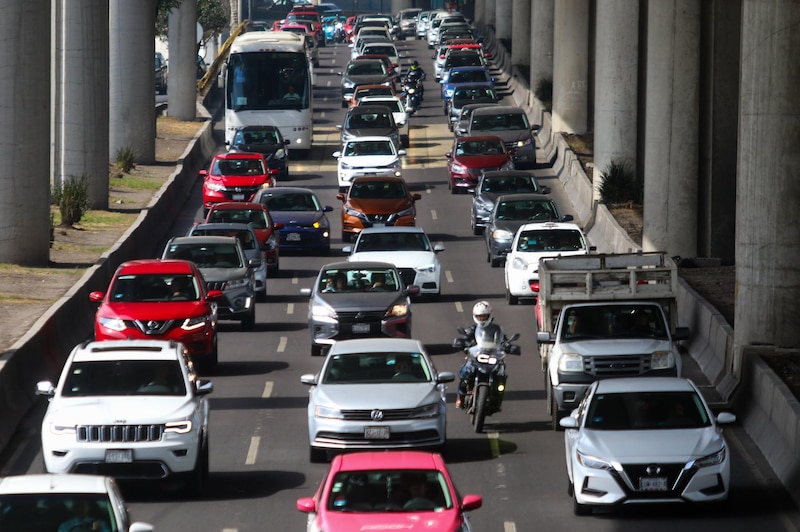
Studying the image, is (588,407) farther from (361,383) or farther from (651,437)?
(361,383)

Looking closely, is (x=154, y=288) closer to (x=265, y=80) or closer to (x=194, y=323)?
(x=194, y=323)

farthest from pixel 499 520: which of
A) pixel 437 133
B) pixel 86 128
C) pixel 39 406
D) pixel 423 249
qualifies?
pixel 437 133

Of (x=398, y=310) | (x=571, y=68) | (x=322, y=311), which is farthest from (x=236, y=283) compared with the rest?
(x=571, y=68)

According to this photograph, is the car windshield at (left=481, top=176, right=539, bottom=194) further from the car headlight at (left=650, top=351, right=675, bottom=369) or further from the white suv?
the white suv

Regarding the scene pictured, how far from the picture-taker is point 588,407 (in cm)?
1853

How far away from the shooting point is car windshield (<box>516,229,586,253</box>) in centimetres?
3416

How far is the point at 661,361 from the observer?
2262 centimetres

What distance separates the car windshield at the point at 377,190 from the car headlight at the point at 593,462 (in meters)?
24.9

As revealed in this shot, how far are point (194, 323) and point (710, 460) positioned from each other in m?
10.4

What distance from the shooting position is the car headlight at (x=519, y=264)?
111ft

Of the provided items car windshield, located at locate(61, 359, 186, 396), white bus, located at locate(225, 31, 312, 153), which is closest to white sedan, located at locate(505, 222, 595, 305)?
car windshield, located at locate(61, 359, 186, 396)

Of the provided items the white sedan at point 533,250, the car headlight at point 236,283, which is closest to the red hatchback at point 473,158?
the white sedan at point 533,250

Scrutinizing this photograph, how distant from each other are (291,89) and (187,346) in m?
33.5

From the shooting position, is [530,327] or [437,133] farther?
[437,133]
